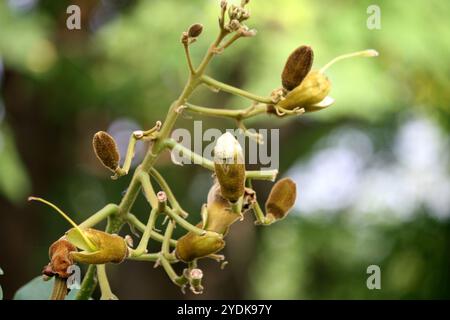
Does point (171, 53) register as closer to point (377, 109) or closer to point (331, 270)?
point (377, 109)

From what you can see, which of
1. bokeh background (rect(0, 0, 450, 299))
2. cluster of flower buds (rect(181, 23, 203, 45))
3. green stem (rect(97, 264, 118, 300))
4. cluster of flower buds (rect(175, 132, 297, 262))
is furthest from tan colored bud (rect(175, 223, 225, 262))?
bokeh background (rect(0, 0, 450, 299))

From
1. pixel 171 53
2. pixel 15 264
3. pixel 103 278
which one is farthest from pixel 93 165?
pixel 103 278

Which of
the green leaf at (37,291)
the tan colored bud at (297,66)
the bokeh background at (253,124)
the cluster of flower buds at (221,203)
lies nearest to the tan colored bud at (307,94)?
the tan colored bud at (297,66)

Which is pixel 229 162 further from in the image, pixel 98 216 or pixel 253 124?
pixel 253 124

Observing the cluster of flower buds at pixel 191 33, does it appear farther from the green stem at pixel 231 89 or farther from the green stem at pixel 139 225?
the green stem at pixel 139 225

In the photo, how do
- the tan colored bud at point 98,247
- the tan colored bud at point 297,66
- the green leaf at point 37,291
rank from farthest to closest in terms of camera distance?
the green leaf at point 37,291
the tan colored bud at point 297,66
the tan colored bud at point 98,247

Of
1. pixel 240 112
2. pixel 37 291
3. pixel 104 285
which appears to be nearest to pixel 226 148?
pixel 240 112

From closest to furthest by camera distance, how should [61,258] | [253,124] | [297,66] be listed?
1. [61,258]
2. [297,66]
3. [253,124]

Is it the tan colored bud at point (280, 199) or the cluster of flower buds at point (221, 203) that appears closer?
the cluster of flower buds at point (221, 203)
